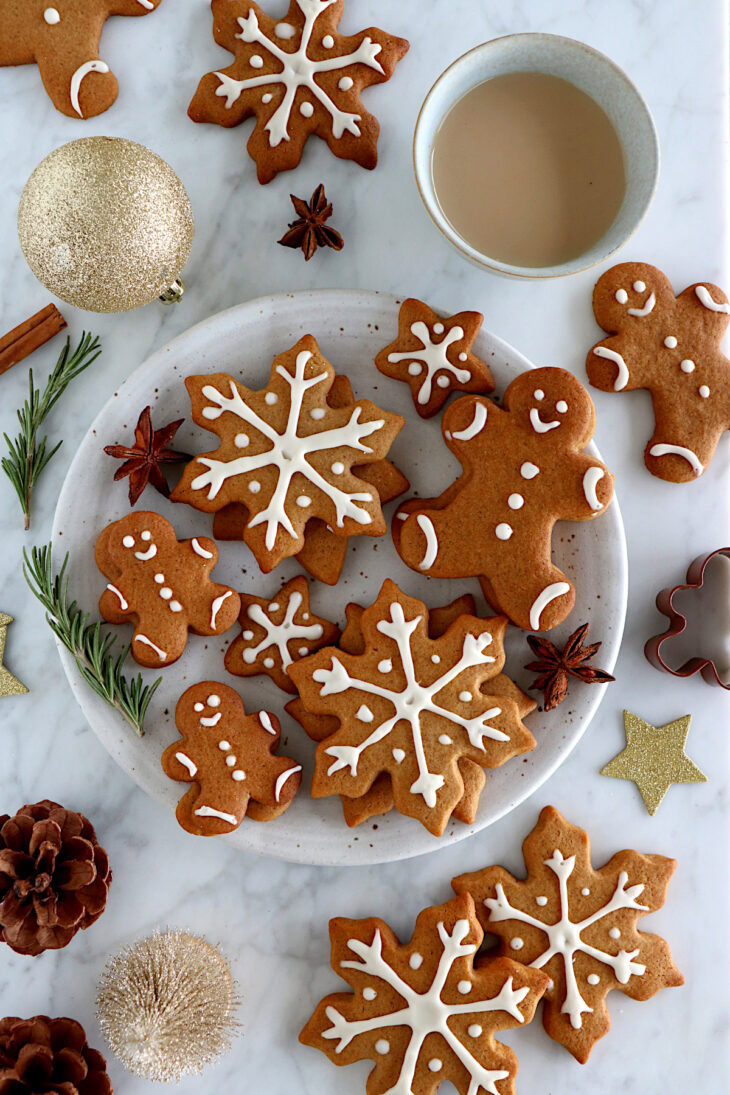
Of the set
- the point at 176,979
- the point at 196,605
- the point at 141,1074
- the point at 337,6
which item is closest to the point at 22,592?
the point at 196,605

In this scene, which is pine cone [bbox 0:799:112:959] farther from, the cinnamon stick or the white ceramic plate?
the cinnamon stick

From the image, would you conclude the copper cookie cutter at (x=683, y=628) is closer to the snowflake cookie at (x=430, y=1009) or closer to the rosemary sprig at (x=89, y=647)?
the snowflake cookie at (x=430, y=1009)

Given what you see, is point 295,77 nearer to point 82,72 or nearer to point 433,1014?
point 82,72

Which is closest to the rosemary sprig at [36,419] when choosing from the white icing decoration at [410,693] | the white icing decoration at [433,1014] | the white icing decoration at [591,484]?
the white icing decoration at [410,693]

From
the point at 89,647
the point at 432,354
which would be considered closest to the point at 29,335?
the point at 89,647

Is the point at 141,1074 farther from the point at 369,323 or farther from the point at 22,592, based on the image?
the point at 369,323
